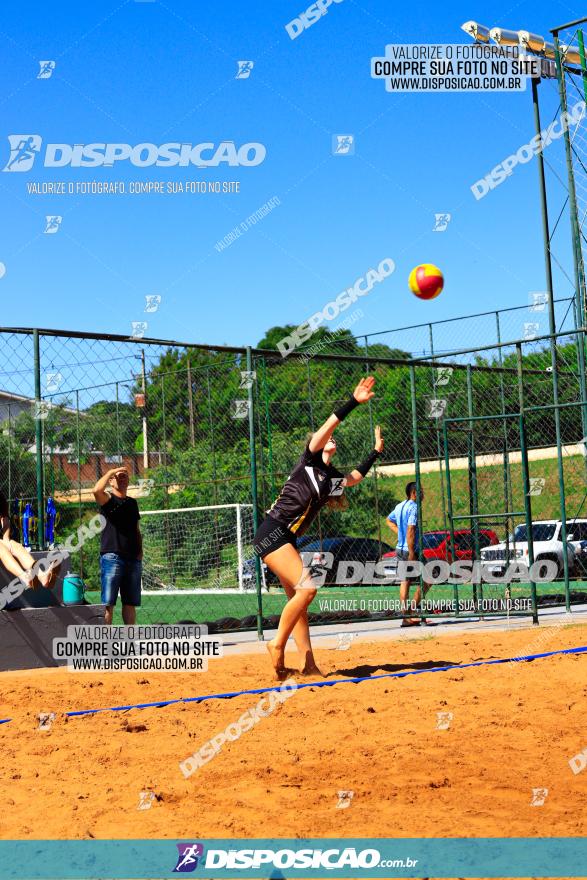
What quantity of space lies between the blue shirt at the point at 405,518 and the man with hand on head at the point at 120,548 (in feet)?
13.7

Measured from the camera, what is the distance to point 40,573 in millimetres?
8375

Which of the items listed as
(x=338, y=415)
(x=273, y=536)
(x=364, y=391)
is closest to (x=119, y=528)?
(x=273, y=536)

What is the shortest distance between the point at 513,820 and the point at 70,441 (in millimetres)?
17809

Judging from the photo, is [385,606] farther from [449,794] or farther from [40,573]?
[449,794]

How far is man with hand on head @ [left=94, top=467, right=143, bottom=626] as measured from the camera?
11.3 meters

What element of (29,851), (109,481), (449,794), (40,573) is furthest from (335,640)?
(29,851)

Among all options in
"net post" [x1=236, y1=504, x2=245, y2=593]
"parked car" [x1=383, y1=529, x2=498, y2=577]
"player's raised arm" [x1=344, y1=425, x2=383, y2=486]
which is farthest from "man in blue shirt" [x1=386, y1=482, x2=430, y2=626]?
"net post" [x1=236, y1=504, x2=245, y2=593]

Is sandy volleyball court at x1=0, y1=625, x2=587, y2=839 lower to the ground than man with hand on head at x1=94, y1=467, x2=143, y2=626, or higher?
lower

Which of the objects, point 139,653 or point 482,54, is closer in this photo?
point 139,653

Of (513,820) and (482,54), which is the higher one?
(482,54)

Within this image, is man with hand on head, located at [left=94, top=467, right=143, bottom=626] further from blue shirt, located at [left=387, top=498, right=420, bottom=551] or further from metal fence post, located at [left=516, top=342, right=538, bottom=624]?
metal fence post, located at [left=516, top=342, right=538, bottom=624]

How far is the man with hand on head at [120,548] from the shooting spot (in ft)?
37.0

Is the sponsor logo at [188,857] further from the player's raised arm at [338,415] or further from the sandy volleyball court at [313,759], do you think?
the player's raised arm at [338,415]

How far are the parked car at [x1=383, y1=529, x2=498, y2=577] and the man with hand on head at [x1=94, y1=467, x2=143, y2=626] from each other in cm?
434
